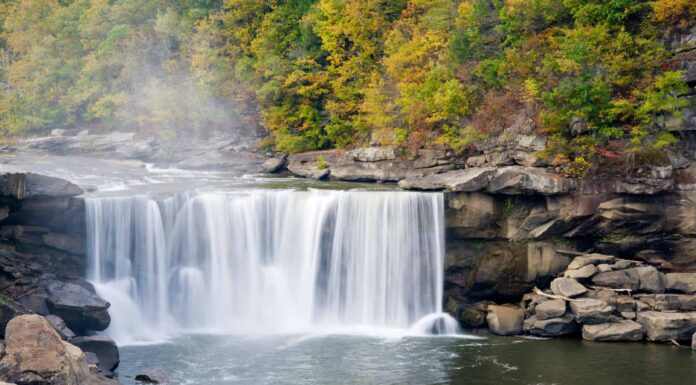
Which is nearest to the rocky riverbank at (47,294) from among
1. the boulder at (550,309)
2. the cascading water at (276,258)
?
the cascading water at (276,258)

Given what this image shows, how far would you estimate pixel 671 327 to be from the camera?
85.0 ft

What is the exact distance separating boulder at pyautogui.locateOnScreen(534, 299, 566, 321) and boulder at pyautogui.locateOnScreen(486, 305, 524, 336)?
77 cm

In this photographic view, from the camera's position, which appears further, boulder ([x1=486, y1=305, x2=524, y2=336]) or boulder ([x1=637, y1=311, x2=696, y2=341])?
boulder ([x1=486, y1=305, x2=524, y2=336])

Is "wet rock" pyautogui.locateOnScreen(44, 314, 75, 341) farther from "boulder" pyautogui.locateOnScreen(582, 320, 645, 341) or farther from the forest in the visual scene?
the forest

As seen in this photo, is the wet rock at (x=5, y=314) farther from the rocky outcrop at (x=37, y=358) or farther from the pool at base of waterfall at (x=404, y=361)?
the pool at base of waterfall at (x=404, y=361)

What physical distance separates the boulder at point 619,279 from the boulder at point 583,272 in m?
0.21

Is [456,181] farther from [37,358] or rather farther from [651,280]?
[37,358]

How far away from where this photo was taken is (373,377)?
23.0m

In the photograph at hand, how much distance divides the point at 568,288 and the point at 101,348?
15.2 meters

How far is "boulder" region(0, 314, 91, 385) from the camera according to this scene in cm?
1675

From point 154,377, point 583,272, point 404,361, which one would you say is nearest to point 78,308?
point 154,377

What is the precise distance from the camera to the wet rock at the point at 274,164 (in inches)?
1692

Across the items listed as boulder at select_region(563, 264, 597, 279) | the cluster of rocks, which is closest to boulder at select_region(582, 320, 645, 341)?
the cluster of rocks

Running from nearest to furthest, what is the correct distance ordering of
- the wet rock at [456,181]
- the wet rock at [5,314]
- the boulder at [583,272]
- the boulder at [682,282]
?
1. the wet rock at [5,314]
2. the boulder at [682,282]
3. the boulder at [583,272]
4. the wet rock at [456,181]
